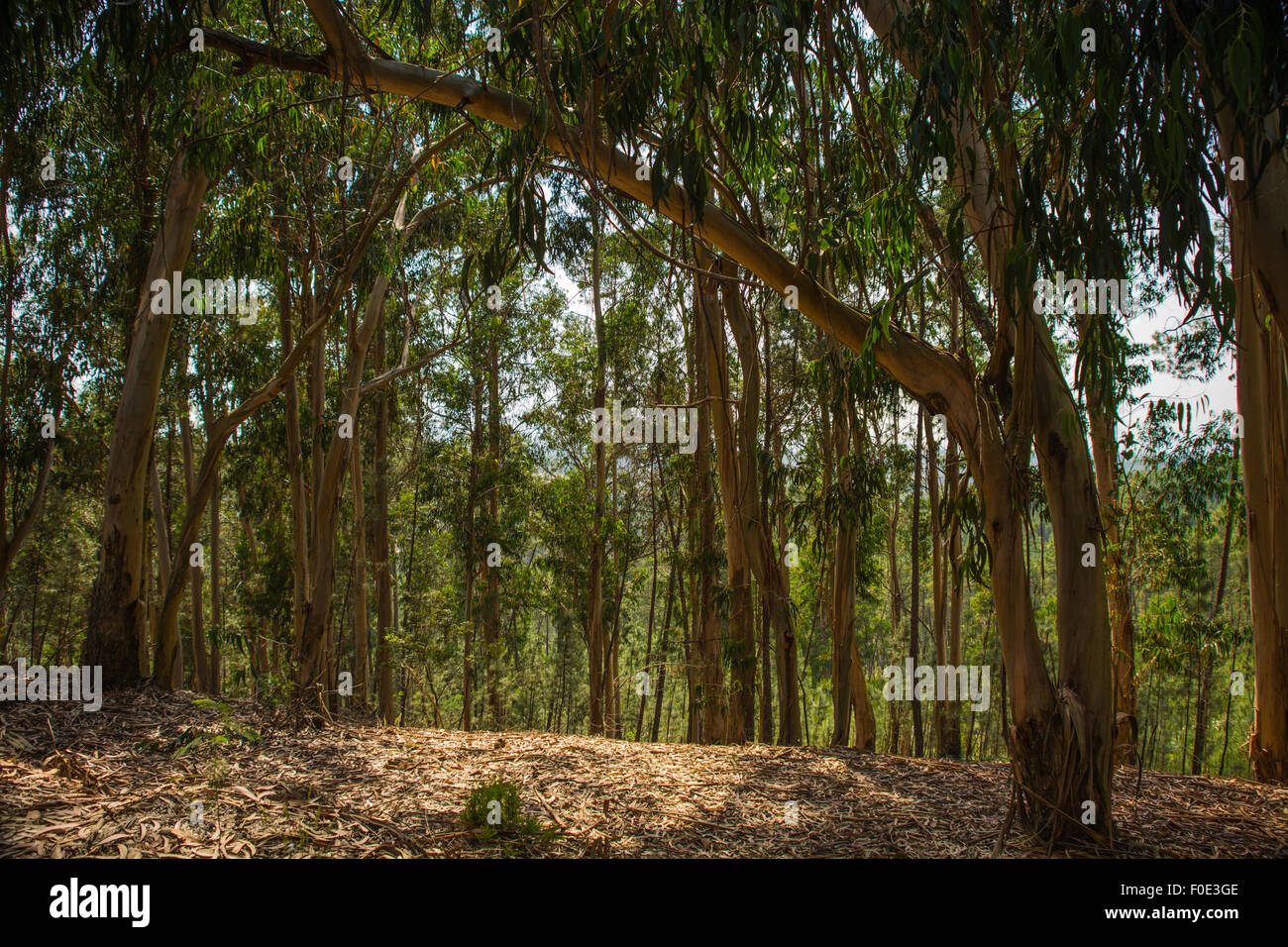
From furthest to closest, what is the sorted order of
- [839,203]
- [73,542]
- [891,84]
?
[73,542]
[839,203]
[891,84]

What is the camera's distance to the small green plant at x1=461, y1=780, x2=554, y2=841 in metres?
2.70

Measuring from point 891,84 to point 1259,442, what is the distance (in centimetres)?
339

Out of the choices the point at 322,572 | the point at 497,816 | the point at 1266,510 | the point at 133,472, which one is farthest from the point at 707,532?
the point at 497,816

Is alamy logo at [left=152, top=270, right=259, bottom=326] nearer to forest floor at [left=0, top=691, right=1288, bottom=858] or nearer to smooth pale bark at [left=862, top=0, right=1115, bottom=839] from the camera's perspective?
forest floor at [left=0, top=691, right=1288, bottom=858]

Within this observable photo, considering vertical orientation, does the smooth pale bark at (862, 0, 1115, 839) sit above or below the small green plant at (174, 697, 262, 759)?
above

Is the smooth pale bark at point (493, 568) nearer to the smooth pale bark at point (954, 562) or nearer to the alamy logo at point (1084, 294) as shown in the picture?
the smooth pale bark at point (954, 562)

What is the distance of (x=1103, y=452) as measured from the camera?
26.2 ft

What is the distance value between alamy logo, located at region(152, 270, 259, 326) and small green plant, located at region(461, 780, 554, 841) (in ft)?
12.3

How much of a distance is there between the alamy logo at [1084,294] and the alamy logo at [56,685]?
4.86m

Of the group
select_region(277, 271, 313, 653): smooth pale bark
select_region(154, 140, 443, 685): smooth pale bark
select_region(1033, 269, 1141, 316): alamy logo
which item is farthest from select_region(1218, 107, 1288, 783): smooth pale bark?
select_region(277, 271, 313, 653): smooth pale bark
